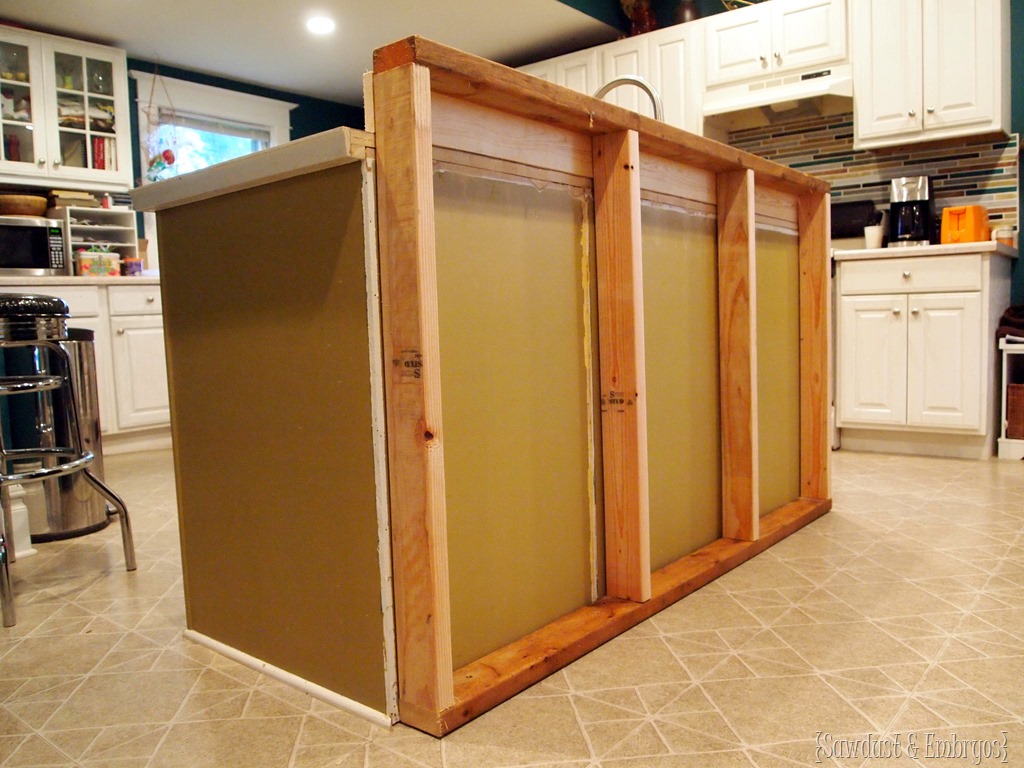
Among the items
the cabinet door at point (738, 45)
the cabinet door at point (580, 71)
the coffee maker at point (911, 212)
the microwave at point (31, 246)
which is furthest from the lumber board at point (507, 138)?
the microwave at point (31, 246)

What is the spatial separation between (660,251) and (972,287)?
2.11 m

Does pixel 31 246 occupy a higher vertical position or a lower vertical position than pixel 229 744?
higher

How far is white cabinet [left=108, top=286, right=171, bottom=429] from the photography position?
4.07m

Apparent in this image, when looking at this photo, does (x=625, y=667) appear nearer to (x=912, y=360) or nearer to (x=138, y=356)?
(x=912, y=360)

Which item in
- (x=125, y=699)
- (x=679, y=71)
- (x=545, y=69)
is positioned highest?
(x=545, y=69)

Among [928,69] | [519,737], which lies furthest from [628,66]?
[519,737]

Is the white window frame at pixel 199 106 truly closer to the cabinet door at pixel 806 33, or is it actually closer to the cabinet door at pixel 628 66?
the cabinet door at pixel 628 66

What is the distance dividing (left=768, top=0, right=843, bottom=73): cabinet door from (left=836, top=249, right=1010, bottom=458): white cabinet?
3.79 feet

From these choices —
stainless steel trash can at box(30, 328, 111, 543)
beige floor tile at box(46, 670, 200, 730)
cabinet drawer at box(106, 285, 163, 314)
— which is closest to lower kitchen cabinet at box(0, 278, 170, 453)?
cabinet drawer at box(106, 285, 163, 314)

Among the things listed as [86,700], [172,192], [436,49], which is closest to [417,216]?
[436,49]

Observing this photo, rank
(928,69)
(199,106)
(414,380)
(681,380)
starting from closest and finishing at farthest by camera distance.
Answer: (414,380) → (681,380) → (928,69) → (199,106)

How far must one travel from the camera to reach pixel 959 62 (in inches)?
136

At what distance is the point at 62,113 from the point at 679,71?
342 cm

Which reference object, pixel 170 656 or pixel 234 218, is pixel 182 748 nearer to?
pixel 170 656
